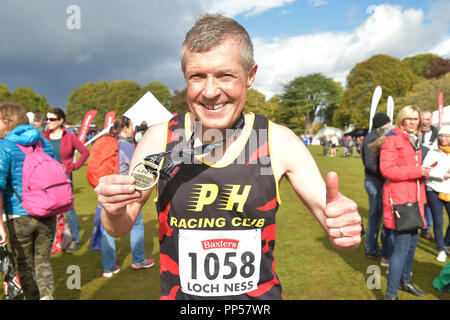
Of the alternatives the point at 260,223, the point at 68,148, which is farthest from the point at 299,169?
the point at 68,148

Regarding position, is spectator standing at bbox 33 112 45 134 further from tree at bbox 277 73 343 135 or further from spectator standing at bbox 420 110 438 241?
tree at bbox 277 73 343 135

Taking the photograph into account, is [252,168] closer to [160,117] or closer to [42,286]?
[42,286]

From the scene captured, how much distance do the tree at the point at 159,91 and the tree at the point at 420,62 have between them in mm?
49878

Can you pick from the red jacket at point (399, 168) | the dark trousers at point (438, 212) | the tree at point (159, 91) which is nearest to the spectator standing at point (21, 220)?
the red jacket at point (399, 168)

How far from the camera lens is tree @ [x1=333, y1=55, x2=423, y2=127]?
37997mm

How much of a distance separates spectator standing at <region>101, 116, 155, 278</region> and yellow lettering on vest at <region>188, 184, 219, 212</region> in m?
2.80

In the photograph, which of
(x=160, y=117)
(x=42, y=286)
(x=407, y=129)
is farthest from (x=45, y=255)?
(x=160, y=117)

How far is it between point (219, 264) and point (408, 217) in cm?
285

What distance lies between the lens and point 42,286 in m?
3.09

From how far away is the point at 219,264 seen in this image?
1.64 m

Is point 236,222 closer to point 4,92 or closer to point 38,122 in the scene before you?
point 38,122

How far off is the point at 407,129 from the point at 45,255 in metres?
4.79
